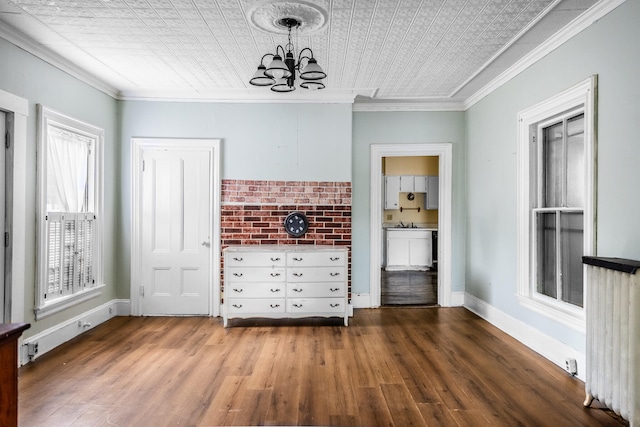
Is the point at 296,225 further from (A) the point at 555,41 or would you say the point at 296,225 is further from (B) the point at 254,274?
(A) the point at 555,41

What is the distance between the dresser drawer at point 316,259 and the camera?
14.6 feet

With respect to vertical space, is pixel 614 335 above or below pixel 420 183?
below

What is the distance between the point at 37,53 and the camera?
3508 millimetres

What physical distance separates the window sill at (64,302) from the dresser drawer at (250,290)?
57.0 inches

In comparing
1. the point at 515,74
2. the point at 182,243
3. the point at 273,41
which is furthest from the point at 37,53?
the point at 515,74

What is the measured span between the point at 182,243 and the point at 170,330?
3.51 ft

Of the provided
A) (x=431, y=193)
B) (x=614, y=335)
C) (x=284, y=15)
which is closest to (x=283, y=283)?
(x=284, y=15)

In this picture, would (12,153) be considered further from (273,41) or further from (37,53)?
(273,41)

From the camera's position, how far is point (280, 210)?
4984 millimetres

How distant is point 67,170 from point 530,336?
4.79 m

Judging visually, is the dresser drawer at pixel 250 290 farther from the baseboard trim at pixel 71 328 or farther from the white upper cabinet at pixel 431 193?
the white upper cabinet at pixel 431 193

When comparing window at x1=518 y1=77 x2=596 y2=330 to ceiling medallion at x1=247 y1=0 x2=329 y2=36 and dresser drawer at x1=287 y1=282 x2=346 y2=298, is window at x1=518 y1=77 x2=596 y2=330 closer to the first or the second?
dresser drawer at x1=287 y1=282 x2=346 y2=298

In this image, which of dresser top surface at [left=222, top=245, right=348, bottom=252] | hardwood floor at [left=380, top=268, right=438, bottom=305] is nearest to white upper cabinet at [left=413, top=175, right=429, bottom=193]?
hardwood floor at [left=380, top=268, right=438, bottom=305]

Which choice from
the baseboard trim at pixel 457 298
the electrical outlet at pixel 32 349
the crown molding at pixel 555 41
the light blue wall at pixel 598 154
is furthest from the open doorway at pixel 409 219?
the electrical outlet at pixel 32 349
